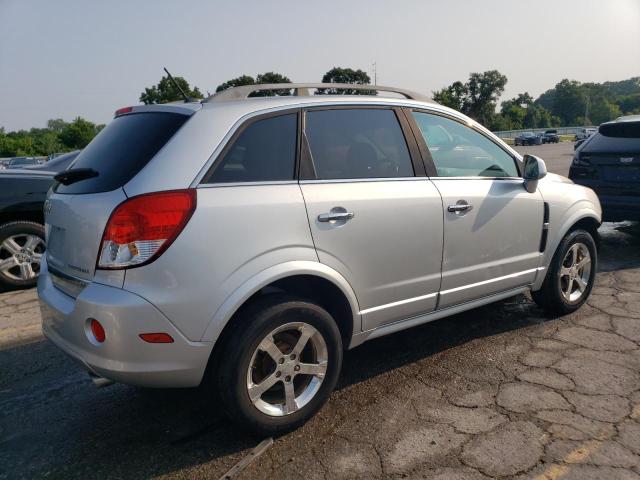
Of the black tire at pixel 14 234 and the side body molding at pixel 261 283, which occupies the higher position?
the side body molding at pixel 261 283

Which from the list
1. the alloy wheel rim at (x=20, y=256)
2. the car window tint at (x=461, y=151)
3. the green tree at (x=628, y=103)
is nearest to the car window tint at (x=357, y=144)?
the car window tint at (x=461, y=151)

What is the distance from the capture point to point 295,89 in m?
3.12

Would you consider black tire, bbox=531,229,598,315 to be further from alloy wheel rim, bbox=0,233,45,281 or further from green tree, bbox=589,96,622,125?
green tree, bbox=589,96,622,125

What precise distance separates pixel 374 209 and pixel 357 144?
422 millimetres

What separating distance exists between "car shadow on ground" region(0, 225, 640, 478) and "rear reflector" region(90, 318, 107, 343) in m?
0.59

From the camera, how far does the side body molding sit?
7.77 ft

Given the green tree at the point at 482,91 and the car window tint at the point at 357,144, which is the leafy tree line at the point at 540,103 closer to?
the green tree at the point at 482,91

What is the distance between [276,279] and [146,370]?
705 mm

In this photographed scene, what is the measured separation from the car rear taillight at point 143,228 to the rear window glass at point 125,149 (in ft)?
0.63

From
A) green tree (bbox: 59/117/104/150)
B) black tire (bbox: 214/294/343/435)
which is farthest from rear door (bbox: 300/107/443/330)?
green tree (bbox: 59/117/104/150)

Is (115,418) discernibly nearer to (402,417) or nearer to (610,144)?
(402,417)

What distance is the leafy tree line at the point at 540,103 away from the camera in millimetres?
98438

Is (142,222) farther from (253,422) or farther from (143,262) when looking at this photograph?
(253,422)

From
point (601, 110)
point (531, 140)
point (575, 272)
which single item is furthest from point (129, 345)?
point (601, 110)
